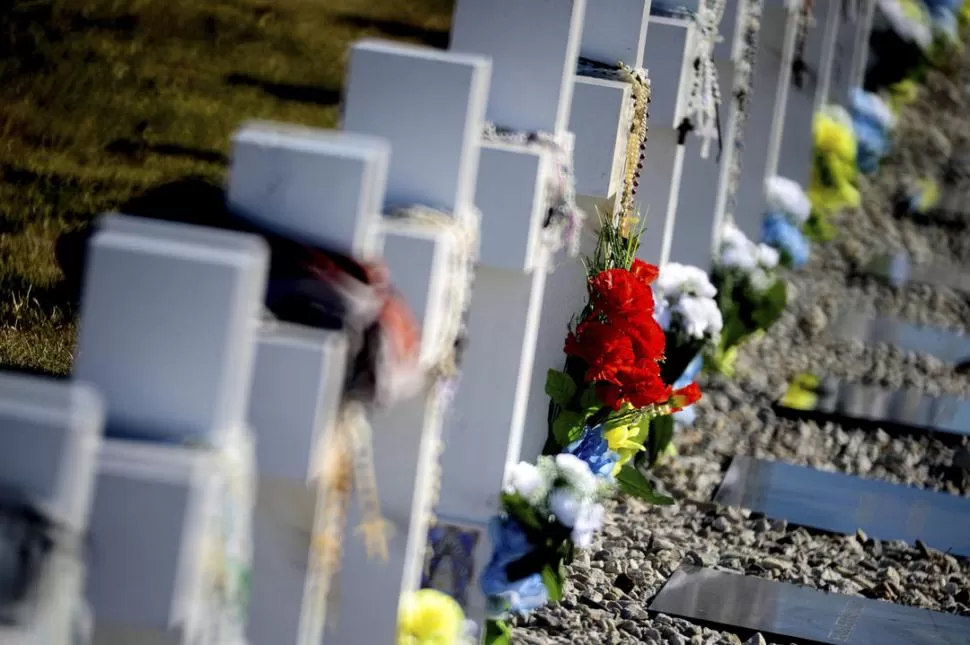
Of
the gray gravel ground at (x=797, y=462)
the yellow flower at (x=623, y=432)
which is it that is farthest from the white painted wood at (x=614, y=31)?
the gray gravel ground at (x=797, y=462)

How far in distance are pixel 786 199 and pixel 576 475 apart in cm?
422

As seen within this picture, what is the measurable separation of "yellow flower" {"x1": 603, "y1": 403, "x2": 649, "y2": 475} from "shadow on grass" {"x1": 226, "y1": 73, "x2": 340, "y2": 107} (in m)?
4.54

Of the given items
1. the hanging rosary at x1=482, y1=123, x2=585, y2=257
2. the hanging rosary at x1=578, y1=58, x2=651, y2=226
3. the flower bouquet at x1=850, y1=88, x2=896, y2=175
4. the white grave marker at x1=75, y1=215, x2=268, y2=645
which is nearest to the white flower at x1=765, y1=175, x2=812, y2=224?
the flower bouquet at x1=850, y1=88, x2=896, y2=175

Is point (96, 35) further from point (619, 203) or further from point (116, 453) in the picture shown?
point (116, 453)

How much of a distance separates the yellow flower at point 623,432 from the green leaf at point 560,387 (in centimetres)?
15

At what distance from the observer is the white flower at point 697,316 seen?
15.7 ft

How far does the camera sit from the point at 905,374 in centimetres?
649

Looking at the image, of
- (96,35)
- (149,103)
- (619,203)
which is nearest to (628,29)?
(619,203)

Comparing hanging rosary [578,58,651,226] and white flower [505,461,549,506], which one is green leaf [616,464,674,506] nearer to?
hanging rosary [578,58,651,226]

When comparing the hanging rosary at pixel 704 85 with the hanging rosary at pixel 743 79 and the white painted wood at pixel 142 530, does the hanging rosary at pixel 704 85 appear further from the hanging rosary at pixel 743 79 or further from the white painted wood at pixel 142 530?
the white painted wood at pixel 142 530

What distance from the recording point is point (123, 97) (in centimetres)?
768

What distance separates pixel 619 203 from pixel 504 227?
115 centimetres

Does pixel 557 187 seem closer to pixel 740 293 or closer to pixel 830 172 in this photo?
pixel 740 293

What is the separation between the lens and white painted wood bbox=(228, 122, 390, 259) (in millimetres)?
1878
